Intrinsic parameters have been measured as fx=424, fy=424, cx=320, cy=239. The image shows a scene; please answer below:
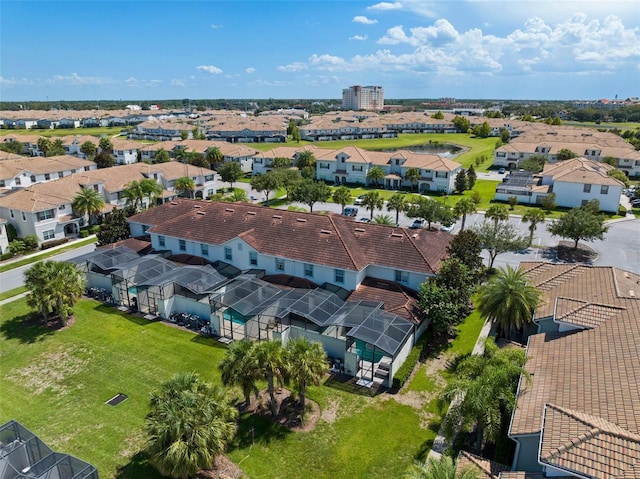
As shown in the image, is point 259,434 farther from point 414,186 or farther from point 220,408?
point 414,186

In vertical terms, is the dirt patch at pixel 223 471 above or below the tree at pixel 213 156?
below

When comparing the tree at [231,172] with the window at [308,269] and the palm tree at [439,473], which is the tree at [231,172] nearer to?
the window at [308,269]

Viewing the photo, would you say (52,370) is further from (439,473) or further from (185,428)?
(439,473)

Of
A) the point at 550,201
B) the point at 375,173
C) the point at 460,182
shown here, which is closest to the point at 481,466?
the point at 550,201

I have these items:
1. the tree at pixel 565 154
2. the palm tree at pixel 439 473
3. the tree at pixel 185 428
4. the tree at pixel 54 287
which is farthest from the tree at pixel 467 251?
the tree at pixel 565 154

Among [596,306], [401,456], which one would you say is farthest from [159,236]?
[596,306]

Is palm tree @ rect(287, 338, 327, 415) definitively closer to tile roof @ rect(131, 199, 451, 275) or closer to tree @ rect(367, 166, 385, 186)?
tile roof @ rect(131, 199, 451, 275)

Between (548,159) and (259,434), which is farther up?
(548,159)
